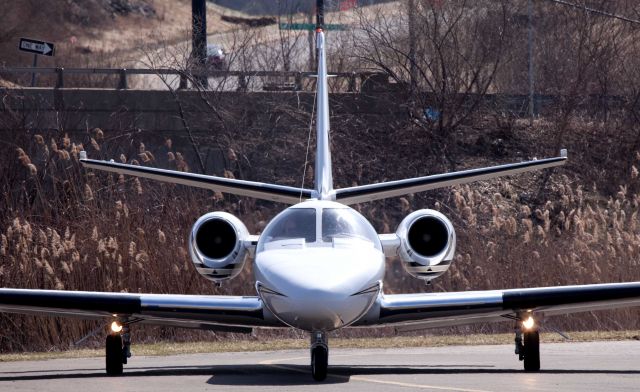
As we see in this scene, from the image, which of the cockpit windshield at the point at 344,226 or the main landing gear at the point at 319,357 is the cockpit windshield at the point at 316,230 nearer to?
the cockpit windshield at the point at 344,226

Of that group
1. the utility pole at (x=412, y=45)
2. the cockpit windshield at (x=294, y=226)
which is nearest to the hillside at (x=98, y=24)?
the utility pole at (x=412, y=45)

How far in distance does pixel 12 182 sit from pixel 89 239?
260 inches

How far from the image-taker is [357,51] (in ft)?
119

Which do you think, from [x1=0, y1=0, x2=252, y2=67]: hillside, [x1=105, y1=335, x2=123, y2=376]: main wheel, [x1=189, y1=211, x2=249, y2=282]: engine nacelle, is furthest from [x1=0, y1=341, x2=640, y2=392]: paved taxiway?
[x1=0, y1=0, x2=252, y2=67]: hillside

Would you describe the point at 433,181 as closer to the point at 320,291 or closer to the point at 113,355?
the point at 320,291

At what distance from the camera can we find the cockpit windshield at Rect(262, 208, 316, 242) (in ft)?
46.5

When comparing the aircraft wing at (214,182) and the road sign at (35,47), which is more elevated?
the road sign at (35,47)

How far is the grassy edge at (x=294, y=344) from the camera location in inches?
786

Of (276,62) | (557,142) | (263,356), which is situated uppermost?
(276,62)

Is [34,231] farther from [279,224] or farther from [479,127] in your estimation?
[479,127]

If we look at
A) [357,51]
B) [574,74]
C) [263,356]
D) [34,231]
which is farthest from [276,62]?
[263,356]

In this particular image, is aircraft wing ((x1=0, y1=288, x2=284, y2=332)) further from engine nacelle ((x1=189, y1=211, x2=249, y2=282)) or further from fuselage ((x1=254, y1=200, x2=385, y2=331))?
engine nacelle ((x1=189, y1=211, x2=249, y2=282))

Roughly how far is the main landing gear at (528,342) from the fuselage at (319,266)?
6.21 feet

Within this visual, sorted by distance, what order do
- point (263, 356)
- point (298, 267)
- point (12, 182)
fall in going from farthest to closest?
point (12, 182), point (263, 356), point (298, 267)
